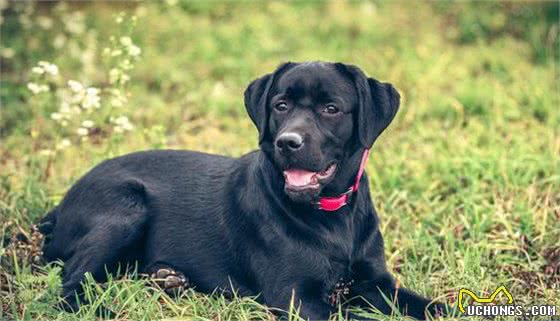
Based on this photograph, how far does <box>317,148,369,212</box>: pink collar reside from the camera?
415cm

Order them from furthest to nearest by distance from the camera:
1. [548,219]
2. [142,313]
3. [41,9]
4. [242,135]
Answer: [41,9] < [242,135] < [548,219] < [142,313]

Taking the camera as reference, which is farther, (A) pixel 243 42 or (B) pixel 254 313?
(A) pixel 243 42

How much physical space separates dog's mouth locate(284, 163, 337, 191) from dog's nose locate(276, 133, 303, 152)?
0.17 meters

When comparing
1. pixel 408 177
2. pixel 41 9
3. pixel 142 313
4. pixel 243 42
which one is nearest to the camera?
pixel 142 313

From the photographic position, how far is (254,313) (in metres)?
4.15

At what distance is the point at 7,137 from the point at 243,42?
295cm

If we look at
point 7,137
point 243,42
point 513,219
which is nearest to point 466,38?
point 243,42

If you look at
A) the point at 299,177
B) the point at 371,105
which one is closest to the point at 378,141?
the point at 371,105

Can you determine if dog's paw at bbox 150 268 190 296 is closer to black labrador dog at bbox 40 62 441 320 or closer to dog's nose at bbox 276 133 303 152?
black labrador dog at bbox 40 62 441 320

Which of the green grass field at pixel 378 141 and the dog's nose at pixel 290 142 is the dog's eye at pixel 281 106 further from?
the green grass field at pixel 378 141

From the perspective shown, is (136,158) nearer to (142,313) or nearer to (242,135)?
(142,313)

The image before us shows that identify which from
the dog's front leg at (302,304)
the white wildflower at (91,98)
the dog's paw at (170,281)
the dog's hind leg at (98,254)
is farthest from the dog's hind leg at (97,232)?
the dog's front leg at (302,304)

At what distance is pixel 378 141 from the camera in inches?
257

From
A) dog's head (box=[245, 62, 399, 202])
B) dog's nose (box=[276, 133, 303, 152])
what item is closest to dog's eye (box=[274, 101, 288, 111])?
dog's head (box=[245, 62, 399, 202])
